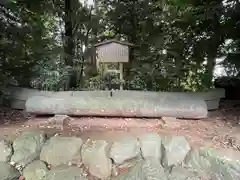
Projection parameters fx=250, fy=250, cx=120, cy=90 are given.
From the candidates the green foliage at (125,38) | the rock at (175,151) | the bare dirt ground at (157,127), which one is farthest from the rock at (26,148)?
the rock at (175,151)

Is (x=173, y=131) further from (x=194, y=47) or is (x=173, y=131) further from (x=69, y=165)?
(x=194, y=47)

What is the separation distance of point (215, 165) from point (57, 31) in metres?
5.15

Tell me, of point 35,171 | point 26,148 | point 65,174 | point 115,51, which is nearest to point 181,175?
point 65,174

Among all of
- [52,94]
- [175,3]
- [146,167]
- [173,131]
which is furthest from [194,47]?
[146,167]

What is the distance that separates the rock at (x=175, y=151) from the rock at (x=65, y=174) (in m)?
0.92

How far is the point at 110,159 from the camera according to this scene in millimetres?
2717

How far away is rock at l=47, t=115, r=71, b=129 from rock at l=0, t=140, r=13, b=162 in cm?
80

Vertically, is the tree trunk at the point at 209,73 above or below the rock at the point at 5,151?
above

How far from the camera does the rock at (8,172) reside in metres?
2.59

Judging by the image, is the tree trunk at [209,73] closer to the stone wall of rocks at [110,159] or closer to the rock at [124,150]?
the stone wall of rocks at [110,159]

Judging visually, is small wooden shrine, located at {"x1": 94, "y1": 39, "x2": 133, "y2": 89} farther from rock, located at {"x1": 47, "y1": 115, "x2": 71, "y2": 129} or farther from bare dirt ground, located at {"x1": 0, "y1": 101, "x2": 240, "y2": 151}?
rock, located at {"x1": 47, "y1": 115, "x2": 71, "y2": 129}

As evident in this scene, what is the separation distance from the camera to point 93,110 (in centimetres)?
369

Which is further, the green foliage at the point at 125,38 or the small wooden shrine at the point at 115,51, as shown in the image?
the small wooden shrine at the point at 115,51

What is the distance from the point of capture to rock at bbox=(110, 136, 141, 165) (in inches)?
107
